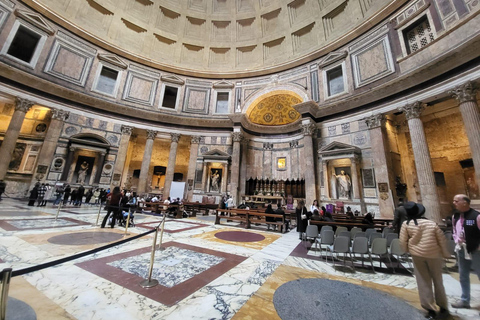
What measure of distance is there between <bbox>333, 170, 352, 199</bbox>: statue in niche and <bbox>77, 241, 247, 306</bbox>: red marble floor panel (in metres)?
10.8

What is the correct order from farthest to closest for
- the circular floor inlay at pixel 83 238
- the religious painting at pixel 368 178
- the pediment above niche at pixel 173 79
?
the pediment above niche at pixel 173 79
the religious painting at pixel 368 178
the circular floor inlay at pixel 83 238

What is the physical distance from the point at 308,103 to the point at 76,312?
14.6m

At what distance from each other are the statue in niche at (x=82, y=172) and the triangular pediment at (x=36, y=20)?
990 centimetres

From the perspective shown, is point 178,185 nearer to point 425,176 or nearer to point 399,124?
point 425,176

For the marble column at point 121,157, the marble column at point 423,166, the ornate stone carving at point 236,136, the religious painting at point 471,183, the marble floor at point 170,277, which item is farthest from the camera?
the ornate stone carving at point 236,136

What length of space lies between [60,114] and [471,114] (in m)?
23.5

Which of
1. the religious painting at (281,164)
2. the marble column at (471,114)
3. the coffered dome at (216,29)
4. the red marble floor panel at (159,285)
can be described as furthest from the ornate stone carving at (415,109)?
the red marble floor panel at (159,285)

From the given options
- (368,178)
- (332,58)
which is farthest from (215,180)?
(332,58)

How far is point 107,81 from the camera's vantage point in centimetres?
1617

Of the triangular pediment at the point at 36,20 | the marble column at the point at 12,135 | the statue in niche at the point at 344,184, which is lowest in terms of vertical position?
the statue in niche at the point at 344,184

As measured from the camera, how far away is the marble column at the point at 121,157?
14633 mm

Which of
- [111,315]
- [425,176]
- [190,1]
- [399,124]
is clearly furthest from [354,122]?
[190,1]

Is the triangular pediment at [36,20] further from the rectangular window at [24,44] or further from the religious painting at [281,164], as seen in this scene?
the religious painting at [281,164]

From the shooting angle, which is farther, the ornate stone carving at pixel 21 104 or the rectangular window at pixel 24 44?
the rectangular window at pixel 24 44
